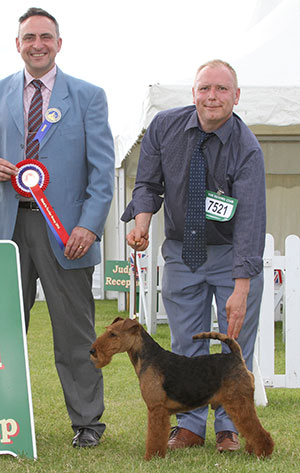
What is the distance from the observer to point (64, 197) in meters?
3.33

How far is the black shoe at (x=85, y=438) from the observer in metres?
3.39

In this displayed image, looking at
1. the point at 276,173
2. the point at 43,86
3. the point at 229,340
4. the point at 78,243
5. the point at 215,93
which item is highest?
the point at 276,173

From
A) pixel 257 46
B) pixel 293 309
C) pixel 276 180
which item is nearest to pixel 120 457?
pixel 293 309

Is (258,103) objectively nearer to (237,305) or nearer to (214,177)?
(214,177)

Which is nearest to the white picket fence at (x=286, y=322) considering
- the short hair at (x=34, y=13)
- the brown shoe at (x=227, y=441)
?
the brown shoe at (x=227, y=441)

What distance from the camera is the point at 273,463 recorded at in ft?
9.91

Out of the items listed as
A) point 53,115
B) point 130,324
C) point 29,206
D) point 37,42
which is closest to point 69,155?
point 53,115

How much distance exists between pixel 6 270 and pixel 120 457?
1.05m

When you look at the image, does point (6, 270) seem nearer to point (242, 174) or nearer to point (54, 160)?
point (54, 160)

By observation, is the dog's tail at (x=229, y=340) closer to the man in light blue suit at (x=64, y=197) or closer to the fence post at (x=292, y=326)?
the man in light blue suit at (x=64, y=197)

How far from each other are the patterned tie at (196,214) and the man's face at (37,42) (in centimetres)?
87

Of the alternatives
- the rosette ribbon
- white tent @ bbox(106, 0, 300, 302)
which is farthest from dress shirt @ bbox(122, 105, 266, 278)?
white tent @ bbox(106, 0, 300, 302)

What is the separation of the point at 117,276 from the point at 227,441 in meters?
6.74

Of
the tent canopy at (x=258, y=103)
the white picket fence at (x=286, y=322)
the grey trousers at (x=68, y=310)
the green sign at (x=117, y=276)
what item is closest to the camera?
the grey trousers at (x=68, y=310)
